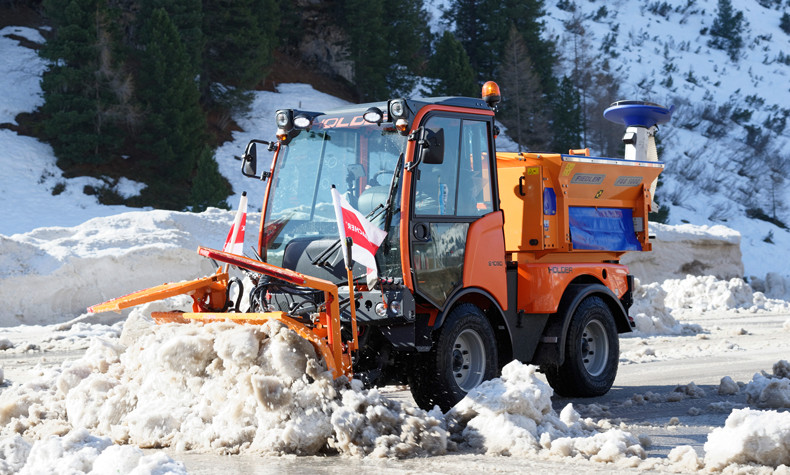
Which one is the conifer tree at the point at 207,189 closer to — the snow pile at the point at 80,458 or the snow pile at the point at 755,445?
the snow pile at the point at 80,458

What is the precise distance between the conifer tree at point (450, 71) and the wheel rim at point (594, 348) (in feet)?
92.1

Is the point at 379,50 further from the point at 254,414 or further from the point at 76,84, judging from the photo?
the point at 254,414

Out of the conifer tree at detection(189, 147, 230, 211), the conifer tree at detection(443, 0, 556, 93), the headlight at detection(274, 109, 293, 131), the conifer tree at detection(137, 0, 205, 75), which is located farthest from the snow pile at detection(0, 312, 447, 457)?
the conifer tree at detection(443, 0, 556, 93)

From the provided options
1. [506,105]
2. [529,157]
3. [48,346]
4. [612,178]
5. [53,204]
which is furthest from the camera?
[506,105]

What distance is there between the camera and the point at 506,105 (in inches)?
1682

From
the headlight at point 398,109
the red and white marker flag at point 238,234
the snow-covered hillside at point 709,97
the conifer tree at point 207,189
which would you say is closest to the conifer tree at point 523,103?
the snow-covered hillside at point 709,97

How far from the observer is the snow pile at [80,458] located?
4625mm

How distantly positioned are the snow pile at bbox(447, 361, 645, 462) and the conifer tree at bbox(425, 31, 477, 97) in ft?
102

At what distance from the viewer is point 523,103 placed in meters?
42.6

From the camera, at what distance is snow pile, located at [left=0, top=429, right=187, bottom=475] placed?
15.2 ft

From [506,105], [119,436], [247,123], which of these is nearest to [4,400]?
[119,436]

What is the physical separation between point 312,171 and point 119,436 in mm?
2540

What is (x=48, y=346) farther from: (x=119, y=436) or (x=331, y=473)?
(x=331, y=473)

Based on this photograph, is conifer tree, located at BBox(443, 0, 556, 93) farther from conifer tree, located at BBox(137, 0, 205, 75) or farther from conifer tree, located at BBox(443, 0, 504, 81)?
conifer tree, located at BBox(137, 0, 205, 75)
